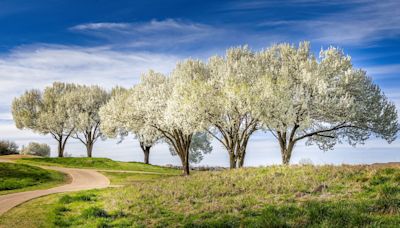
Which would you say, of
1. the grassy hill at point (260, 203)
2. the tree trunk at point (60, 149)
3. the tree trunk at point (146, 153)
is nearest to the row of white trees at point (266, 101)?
the grassy hill at point (260, 203)

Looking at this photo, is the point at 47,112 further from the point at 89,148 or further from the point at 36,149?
the point at 36,149

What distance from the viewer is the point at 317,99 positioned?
4419 centimetres

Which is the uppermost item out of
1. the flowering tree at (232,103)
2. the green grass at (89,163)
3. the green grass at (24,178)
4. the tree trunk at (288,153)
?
the flowering tree at (232,103)

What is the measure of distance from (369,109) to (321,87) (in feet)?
28.0

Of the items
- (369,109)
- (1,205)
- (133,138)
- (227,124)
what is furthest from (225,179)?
(133,138)

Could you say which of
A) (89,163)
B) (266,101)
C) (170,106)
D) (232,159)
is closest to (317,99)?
(266,101)

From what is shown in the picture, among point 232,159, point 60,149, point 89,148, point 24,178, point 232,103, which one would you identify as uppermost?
point 232,103

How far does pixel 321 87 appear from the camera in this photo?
43750 mm

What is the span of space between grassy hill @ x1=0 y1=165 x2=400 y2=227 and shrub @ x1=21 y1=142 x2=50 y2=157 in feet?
274

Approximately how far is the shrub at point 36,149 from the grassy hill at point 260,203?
83.5 m

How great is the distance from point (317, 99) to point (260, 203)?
31009 millimetres

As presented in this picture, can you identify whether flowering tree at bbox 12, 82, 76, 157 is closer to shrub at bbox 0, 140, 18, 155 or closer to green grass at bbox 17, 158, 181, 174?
shrub at bbox 0, 140, 18, 155

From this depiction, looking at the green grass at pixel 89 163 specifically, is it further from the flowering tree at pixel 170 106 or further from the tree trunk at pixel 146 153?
the flowering tree at pixel 170 106

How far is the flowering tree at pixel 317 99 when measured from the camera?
4319 cm
